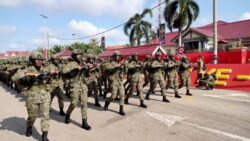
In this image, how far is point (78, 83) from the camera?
687 cm

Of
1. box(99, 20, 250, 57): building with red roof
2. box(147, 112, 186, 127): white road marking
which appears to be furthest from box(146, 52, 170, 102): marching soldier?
box(99, 20, 250, 57): building with red roof

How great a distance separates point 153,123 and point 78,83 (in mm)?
2158

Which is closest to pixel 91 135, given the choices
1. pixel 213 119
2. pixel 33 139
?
pixel 33 139

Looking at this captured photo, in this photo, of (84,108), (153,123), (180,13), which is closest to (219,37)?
(180,13)

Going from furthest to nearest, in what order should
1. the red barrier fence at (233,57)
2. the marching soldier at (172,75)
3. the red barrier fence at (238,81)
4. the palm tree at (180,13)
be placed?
A: the palm tree at (180,13) < the red barrier fence at (233,57) < the red barrier fence at (238,81) < the marching soldier at (172,75)

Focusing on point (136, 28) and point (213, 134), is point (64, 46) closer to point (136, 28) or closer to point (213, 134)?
point (136, 28)

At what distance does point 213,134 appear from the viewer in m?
6.01

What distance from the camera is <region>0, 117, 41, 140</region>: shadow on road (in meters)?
6.56

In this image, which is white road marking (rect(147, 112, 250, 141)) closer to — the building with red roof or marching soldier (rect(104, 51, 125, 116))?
marching soldier (rect(104, 51, 125, 116))

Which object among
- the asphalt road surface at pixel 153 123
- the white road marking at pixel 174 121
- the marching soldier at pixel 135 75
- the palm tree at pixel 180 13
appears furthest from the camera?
the palm tree at pixel 180 13

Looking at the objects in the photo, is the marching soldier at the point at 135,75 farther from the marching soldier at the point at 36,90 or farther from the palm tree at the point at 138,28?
the palm tree at the point at 138,28

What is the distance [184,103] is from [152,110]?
161 centimetres

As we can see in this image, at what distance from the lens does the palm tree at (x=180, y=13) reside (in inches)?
1281

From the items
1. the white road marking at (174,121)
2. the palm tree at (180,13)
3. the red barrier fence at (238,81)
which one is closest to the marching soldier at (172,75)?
the white road marking at (174,121)
